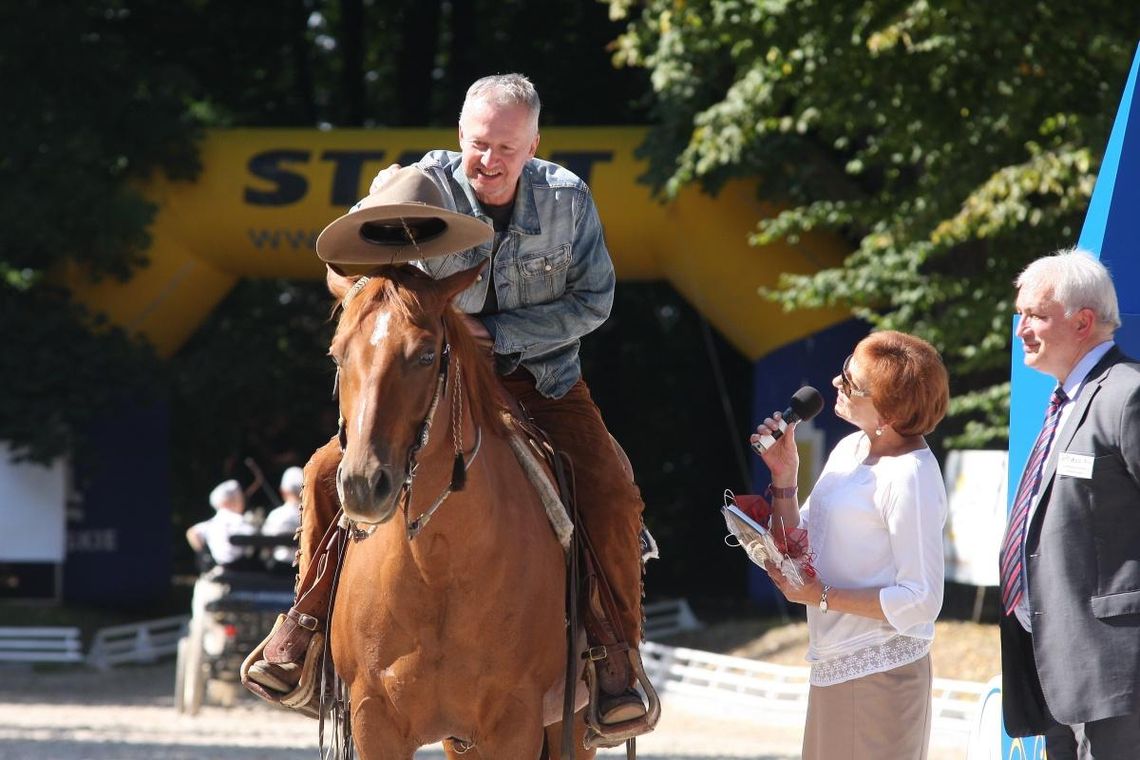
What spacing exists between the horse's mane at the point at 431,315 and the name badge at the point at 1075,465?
1.58m

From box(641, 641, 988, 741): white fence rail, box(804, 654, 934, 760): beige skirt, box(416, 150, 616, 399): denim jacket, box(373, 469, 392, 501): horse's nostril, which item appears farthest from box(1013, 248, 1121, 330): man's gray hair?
box(641, 641, 988, 741): white fence rail

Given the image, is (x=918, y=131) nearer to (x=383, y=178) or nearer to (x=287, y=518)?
(x=287, y=518)

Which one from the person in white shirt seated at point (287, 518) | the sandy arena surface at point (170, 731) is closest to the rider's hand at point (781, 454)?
the sandy arena surface at point (170, 731)

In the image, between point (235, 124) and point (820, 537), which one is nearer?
point (820, 537)

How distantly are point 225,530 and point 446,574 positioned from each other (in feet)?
37.7

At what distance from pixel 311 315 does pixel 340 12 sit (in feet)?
16.9

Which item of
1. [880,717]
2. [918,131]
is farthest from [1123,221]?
[918,131]

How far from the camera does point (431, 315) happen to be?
13.0 ft

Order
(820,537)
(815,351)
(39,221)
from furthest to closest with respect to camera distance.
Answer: (39,221)
(815,351)
(820,537)

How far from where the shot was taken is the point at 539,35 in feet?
76.9

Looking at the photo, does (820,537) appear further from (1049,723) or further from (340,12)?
(340,12)

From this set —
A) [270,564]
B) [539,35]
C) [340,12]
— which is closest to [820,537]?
[270,564]

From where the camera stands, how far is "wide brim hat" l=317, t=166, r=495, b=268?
4.12 meters

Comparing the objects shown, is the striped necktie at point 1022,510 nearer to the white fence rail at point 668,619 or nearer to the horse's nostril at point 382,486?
the horse's nostril at point 382,486
